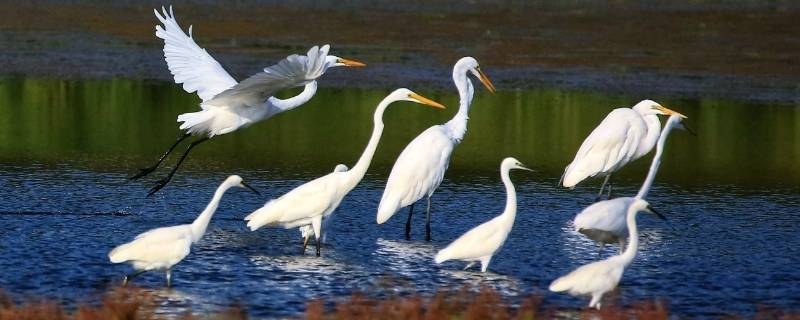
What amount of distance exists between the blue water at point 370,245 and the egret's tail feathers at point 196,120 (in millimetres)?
579

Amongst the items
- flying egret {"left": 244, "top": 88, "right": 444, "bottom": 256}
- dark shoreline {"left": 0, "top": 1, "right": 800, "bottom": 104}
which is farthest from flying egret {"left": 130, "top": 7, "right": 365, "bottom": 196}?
dark shoreline {"left": 0, "top": 1, "right": 800, "bottom": 104}

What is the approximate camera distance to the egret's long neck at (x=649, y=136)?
12.0 metres

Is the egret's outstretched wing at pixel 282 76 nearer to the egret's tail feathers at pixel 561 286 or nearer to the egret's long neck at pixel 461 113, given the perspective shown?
the egret's long neck at pixel 461 113

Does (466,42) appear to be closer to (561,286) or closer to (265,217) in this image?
(265,217)

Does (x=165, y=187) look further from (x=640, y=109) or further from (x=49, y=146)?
(x=640, y=109)

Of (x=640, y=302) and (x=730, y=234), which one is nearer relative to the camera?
(x=640, y=302)

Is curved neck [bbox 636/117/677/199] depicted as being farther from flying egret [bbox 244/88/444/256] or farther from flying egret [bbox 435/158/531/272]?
flying egret [bbox 244/88/444/256]

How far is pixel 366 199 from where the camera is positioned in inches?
455

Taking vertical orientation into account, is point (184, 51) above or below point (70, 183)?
above

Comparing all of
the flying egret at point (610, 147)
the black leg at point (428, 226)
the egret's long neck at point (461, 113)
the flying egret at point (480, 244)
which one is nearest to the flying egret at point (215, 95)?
the egret's long neck at point (461, 113)

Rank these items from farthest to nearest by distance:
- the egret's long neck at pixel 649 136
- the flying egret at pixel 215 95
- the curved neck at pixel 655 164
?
the egret's long neck at pixel 649 136 → the flying egret at pixel 215 95 → the curved neck at pixel 655 164

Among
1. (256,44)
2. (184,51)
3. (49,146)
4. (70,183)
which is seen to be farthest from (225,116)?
(256,44)

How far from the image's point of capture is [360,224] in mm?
10469

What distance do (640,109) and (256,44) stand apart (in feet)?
38.1
